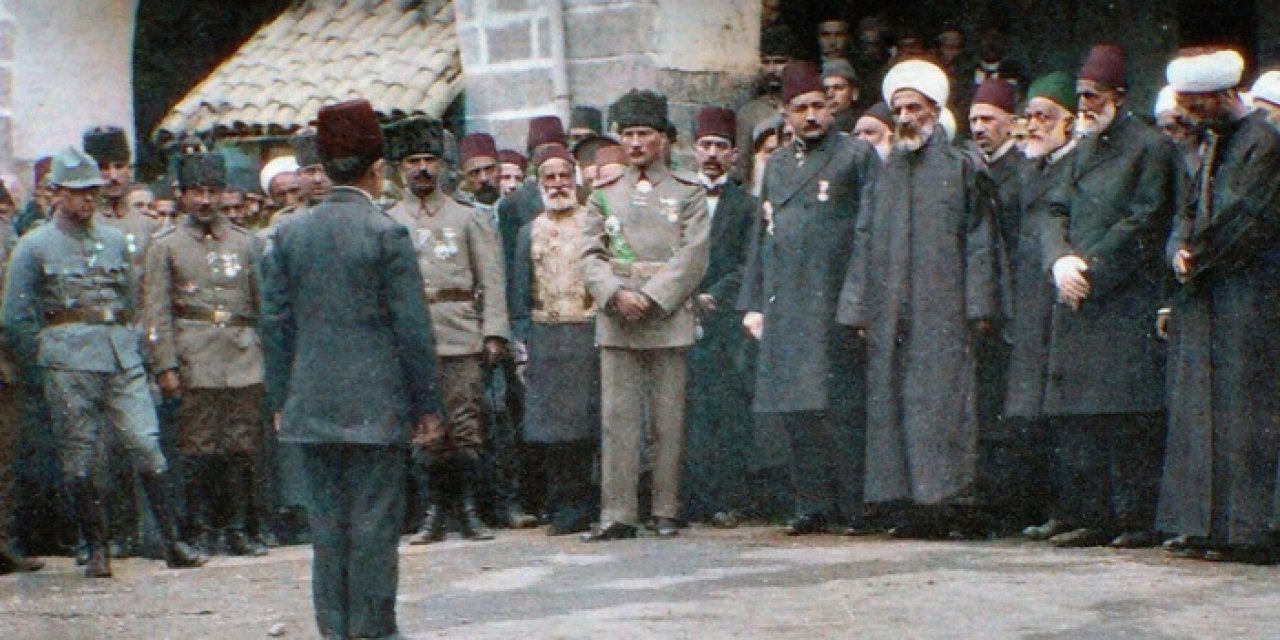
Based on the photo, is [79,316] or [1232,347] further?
[79,316]

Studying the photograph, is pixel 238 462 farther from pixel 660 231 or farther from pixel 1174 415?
pixel 1174 415

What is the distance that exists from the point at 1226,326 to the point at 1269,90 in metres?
0.95

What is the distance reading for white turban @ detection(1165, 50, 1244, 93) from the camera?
9203 mm

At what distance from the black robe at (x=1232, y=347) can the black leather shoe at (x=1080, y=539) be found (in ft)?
2.12

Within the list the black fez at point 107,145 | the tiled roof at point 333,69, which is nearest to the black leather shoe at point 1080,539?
the black fez at point 107,145

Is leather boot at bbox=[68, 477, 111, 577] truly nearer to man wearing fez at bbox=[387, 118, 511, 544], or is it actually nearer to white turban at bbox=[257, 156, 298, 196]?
man wearing fez at bbox=[387, 118, 511, 544]

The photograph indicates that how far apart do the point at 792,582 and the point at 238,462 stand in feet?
11.3

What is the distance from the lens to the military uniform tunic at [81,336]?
1048 cm

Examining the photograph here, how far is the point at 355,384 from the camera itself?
311 inches

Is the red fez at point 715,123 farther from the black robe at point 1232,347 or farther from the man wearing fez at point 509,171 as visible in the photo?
the black robe at point 1232,347

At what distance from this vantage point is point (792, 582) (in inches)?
347

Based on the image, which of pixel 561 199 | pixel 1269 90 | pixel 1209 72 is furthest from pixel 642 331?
pixel 1269 90

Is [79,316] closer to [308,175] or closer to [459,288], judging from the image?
[308,175]

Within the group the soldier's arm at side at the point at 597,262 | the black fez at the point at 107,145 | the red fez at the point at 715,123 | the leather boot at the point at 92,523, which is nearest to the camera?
the leather boot at the point at 92,523
